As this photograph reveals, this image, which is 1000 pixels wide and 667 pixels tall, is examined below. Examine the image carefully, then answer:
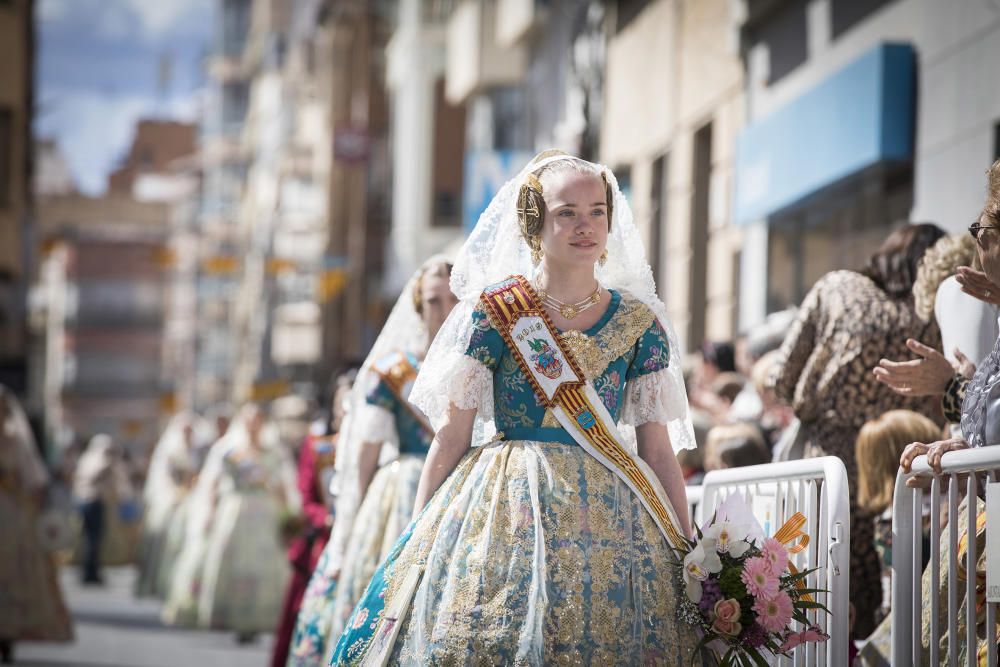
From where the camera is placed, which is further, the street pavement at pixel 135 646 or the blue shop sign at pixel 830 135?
the street pavement at pixel 135 646

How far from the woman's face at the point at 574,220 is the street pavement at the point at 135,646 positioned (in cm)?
803

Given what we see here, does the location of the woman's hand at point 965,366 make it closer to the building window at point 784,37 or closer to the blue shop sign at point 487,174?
the building window at point 784,37

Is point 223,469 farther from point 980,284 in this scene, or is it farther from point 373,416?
point 980,284

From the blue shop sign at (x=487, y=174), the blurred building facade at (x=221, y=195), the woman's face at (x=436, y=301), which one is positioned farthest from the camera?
the blurred building facade at (x=221, y=195)

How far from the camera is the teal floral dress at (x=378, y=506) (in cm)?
798

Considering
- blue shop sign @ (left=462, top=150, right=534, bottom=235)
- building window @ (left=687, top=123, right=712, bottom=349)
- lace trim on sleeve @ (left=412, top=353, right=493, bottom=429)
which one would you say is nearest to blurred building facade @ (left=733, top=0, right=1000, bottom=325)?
building window @ (left=687, top=123, right=712, bottom=349)

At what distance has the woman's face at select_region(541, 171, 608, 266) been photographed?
5.66 m

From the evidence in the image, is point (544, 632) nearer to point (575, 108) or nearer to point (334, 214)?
point (575, 108)

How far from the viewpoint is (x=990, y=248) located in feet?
17.1

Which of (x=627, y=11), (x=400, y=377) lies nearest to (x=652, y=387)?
(x=400, y=377)

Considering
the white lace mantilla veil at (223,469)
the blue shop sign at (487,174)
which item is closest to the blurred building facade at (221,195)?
the blue shop sign at (487,174)

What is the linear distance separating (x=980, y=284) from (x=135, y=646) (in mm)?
10714

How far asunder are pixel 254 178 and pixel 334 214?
104 feet

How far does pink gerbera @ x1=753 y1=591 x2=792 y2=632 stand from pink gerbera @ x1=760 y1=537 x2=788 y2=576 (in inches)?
3.1
